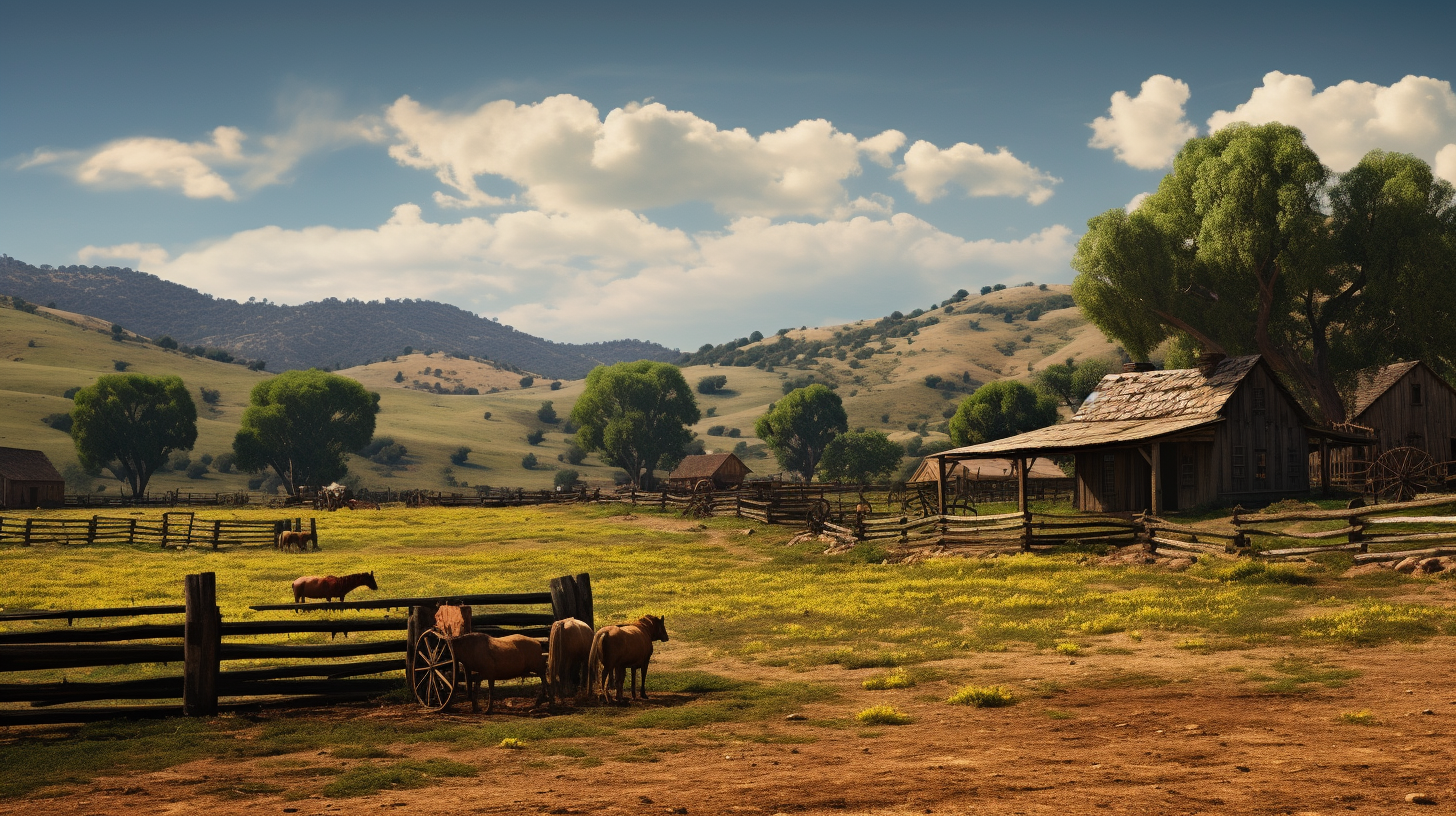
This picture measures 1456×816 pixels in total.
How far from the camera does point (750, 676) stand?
45.1 ft

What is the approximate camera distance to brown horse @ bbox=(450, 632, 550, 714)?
37.1 feet

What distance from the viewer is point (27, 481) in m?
76.4

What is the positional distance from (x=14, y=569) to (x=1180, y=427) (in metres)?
39.6

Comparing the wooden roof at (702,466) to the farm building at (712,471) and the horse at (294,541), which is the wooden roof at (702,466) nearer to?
the farm building at (712,471)

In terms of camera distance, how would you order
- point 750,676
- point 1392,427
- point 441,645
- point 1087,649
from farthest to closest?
point 1392,427
point 1087,649
point 750,676
point 441,645

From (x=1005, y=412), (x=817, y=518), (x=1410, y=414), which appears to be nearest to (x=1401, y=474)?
(x=1410, y=414)

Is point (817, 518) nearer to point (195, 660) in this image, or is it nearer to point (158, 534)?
point (158, 534)

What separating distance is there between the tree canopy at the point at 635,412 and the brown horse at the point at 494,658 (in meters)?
98.7

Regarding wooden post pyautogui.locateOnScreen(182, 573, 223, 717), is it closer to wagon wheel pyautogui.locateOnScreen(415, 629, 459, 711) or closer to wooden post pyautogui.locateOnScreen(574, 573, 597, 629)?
wagon wheel pyautogui.locateOnScreen(415, 629, 459, 711)

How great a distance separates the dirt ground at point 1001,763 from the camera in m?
7.24

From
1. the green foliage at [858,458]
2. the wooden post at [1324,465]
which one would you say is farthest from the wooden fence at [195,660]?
the green foliage at [858,458]

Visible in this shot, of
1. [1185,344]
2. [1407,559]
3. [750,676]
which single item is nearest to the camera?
[750,676]

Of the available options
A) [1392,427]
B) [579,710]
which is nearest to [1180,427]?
[1392,427]

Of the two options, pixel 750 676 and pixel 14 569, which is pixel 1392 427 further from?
pixel 14 569
